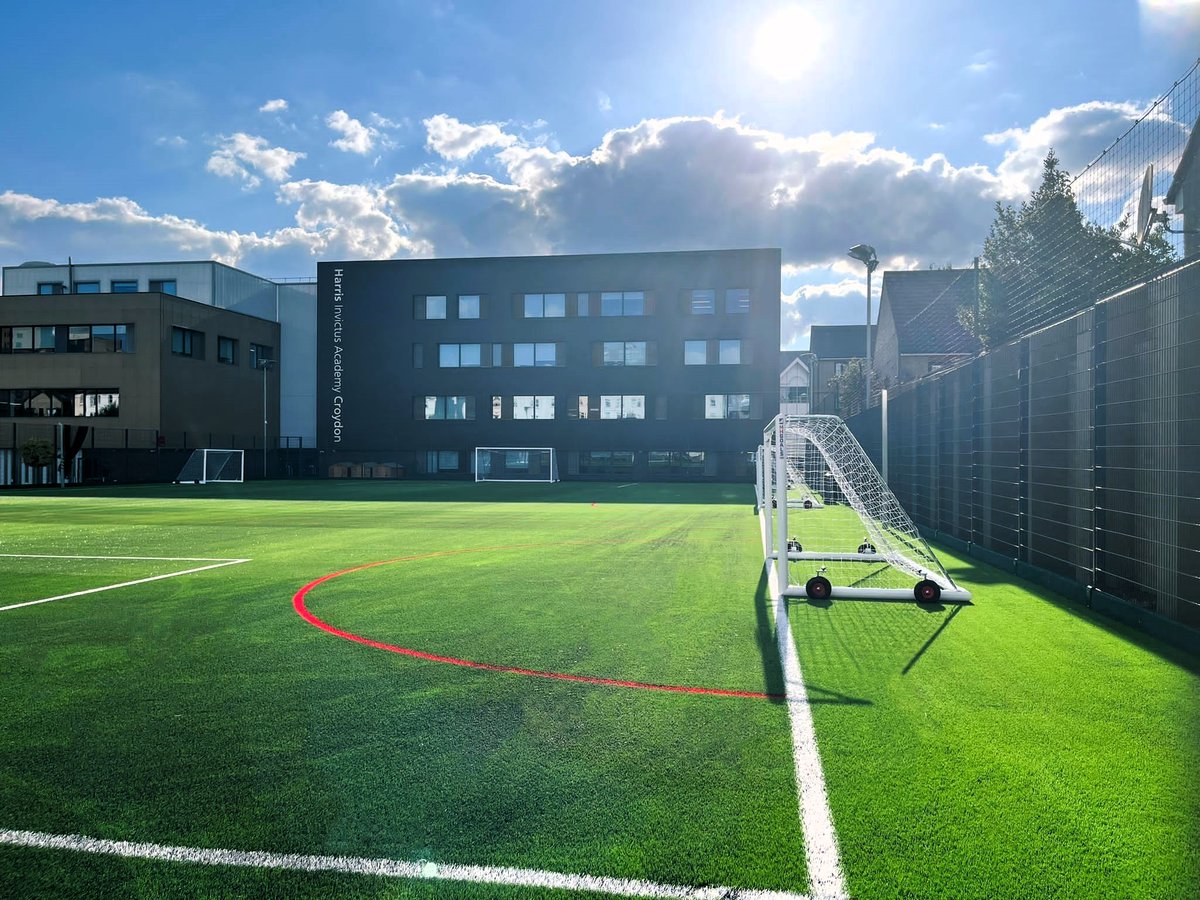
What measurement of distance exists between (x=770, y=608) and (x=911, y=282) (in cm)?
4970

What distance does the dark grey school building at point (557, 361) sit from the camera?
44.5 meters

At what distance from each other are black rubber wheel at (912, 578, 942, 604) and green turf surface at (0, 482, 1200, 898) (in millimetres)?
256

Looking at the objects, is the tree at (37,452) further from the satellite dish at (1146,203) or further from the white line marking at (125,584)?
the satellite dish at (1146,203)

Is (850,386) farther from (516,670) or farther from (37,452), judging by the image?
(516,670)

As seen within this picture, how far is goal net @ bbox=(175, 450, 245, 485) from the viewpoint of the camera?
42.8 meters

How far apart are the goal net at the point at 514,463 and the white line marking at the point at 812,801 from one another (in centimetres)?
4024

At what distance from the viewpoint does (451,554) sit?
38.4 feet

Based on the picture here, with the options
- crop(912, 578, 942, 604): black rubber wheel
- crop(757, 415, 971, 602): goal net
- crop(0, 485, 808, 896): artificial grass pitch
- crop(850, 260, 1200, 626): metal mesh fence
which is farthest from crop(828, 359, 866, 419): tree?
crop(0, 485, 808, 896): artificial grass pitch

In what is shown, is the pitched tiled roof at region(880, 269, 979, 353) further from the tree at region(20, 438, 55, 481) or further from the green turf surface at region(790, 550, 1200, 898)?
the tree at region(20, 438, 55, 481)

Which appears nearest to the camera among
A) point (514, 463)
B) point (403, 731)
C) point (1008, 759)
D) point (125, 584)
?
point (1008, 759)

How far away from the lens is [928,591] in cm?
789

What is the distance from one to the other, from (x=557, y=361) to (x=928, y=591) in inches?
1549

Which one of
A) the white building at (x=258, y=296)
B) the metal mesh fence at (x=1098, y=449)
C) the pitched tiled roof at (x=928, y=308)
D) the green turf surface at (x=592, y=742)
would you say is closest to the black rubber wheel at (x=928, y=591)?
the green turf surface at (x=592, y=742)

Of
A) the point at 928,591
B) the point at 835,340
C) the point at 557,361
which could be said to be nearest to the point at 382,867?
the point at 928,591
